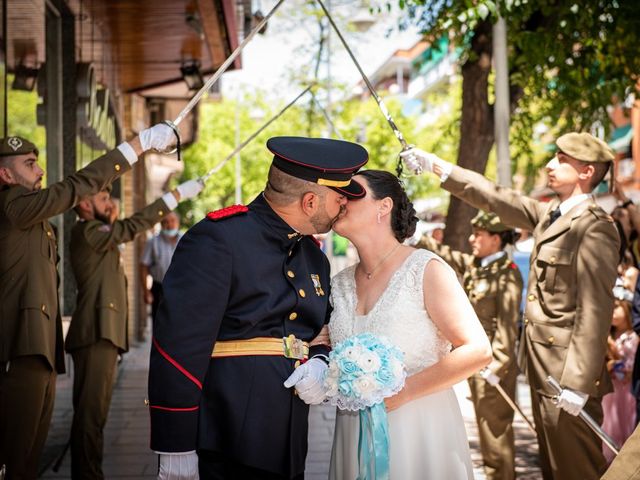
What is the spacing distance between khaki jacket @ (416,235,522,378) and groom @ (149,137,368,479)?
3.41 meters

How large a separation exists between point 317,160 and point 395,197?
591 millimetres

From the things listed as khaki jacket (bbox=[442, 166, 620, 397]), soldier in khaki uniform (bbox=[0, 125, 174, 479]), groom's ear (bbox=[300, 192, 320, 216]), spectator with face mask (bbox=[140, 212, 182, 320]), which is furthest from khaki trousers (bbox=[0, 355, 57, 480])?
spectator with face mask (bbox=[140, 212, 182, 320])

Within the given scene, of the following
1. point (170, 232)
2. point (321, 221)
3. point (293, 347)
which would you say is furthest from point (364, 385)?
point (170, 232)

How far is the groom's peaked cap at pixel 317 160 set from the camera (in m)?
3.28

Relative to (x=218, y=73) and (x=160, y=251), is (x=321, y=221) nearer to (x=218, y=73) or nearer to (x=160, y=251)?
(x=218, y=73)

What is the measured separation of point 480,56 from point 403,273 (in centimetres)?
613

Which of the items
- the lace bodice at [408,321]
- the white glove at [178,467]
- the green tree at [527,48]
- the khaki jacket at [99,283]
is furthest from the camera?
the green tree at [527,48]

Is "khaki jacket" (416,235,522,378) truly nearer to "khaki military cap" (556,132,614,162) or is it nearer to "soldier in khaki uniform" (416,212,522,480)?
"soldier in khaki uniform" (416,212,522,480)

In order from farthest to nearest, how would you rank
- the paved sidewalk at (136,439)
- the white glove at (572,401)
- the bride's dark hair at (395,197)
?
the paved sidewalk at (136,439) < the white glove at (572,401) < the bride's dark hair at (395,197)

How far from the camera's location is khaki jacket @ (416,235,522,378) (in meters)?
6.61

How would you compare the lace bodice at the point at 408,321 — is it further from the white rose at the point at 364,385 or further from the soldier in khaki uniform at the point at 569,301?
the soldier in khaki uniform at the point at 569,301

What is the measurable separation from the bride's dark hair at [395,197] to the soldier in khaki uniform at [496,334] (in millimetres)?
2771

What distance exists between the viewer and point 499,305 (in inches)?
263

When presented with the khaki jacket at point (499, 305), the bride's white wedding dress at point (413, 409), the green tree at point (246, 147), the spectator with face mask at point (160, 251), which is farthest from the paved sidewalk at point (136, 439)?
the green tree at point (246, 147)
